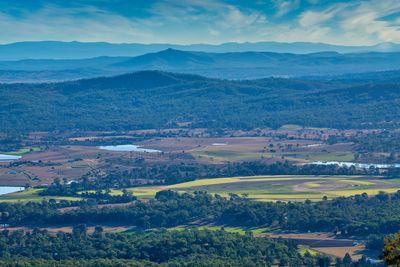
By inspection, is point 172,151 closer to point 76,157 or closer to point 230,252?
point 76,157

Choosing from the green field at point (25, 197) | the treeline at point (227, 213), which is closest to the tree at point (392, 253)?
the treeline at point (227, 213)

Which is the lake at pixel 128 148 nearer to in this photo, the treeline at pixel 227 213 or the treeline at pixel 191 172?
the treeline at pixel 191 172

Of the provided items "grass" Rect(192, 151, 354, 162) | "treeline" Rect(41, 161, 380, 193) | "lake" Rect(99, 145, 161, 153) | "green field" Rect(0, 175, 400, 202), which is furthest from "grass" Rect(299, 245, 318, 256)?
"lake" Rect(99, 145, 161, 153)

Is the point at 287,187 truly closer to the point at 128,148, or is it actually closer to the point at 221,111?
the point at 128,148

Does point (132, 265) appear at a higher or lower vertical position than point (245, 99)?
lower

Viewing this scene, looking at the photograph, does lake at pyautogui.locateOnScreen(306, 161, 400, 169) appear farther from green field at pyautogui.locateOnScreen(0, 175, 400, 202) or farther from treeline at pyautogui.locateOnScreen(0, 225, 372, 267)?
treeline at pyautogui.locateOnScreen(0, 225, 372, 267)

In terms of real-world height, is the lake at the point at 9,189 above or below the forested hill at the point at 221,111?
below

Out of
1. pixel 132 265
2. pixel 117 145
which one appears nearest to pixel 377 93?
pixel 117 145
